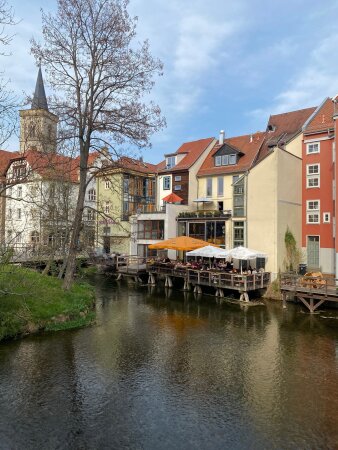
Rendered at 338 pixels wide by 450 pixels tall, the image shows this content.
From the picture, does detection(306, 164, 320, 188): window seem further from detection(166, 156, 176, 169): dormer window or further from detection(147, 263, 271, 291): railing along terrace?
detection(166, 156, 176, 169): dormer window

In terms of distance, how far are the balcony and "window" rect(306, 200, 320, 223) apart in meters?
6.30

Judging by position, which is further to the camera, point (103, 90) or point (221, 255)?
point (221, 255)

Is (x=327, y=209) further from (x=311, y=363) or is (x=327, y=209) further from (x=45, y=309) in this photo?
(x=45, y=309)

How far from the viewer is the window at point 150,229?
3475 centimetres

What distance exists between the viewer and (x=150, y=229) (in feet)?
117

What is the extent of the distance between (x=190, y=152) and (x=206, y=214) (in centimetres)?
911

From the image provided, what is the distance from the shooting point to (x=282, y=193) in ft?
88.9

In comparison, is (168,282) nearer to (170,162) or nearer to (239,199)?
(239,199)

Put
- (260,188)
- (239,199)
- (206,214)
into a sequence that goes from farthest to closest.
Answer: (206,214), (239,199), (260,188)

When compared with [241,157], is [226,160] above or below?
below

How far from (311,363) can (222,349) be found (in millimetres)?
3181

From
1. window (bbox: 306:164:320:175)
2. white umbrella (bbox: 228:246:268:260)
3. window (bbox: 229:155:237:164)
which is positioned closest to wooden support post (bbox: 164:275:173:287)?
white umbrella (bbox: 228:246:268:260)

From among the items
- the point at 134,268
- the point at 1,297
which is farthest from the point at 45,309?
the point at 134,268

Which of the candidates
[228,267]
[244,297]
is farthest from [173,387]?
→ [228,267]
